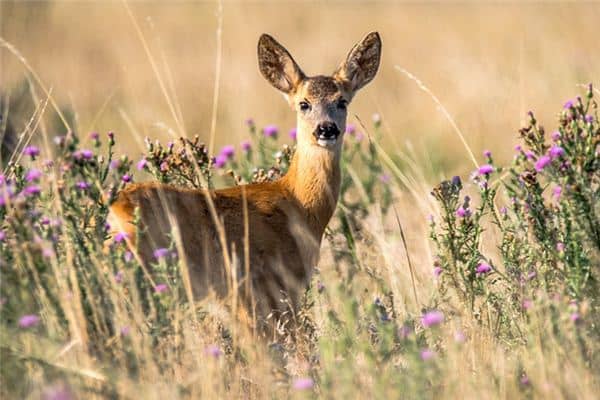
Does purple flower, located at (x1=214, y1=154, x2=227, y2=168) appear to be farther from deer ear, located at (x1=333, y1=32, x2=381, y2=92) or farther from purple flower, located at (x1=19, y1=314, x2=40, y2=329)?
purple flower, located at (x1=19, y1=314, x2=40, y2=329)

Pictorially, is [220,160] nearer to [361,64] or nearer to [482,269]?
[361,64]

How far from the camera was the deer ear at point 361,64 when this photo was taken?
7.21 m

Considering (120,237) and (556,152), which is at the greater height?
(556,152)

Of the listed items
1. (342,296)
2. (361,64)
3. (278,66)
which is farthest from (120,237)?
(361,64)

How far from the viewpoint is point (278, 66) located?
23.3 ft

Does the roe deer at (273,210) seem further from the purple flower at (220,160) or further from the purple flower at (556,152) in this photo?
the purple flower at (556,152)

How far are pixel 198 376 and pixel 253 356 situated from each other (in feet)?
1.13

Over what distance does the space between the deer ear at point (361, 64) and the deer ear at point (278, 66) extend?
29 centimetres

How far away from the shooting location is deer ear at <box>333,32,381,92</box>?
23.7ft

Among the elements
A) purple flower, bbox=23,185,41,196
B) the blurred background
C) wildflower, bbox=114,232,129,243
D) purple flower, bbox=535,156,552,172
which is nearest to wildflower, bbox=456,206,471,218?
purple flower, bbox=535,156,552,172

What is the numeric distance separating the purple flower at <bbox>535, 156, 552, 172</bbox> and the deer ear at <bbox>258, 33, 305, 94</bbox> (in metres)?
2.26

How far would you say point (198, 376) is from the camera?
437 centimetres

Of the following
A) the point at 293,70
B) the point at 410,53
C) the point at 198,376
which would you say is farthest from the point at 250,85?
the point at 198,376

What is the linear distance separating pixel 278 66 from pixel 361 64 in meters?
0.57
